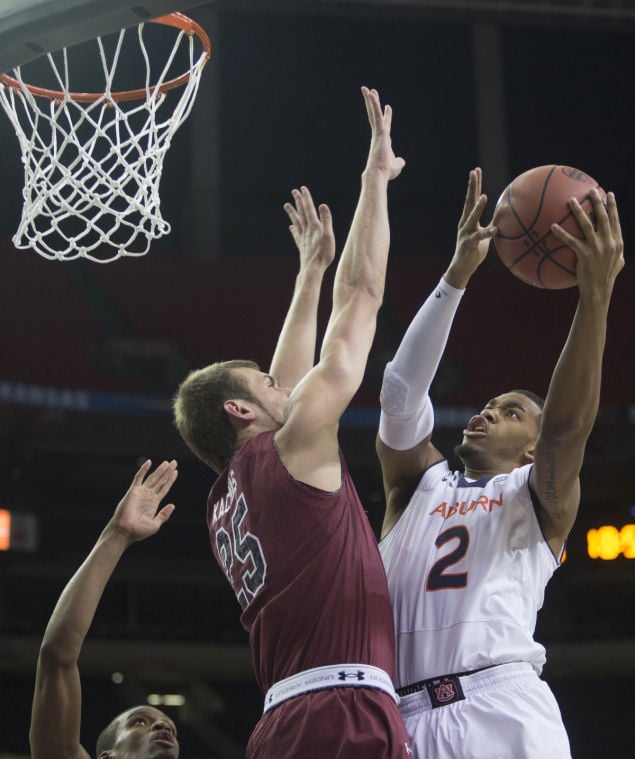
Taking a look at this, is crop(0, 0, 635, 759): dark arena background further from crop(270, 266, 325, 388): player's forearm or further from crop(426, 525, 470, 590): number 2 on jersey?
crop(426, 525, 470, 590): number 2 on jersey

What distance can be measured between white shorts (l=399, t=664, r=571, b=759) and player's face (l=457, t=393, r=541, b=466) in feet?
2.42

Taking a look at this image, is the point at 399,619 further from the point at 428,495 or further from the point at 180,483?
the point at 180,483

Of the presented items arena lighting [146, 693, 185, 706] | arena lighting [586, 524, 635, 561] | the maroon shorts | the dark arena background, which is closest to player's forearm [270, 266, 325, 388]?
the maroon shorts

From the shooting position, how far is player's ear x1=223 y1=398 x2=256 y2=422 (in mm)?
3194

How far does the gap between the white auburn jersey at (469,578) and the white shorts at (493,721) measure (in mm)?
56

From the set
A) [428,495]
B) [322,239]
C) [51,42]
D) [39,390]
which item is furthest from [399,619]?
[39,390]

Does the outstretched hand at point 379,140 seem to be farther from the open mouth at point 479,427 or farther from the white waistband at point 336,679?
the white waistband at point 336,679

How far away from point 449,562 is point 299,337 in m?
1.08

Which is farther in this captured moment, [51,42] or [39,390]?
[39,390]

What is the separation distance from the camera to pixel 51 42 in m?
3.25

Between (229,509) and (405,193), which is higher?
(405,193)

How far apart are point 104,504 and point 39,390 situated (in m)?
3.45

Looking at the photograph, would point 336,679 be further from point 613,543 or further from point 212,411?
point 613,543

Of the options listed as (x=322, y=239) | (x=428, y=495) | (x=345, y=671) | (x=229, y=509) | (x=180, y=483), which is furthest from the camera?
(x=180, y=483)
